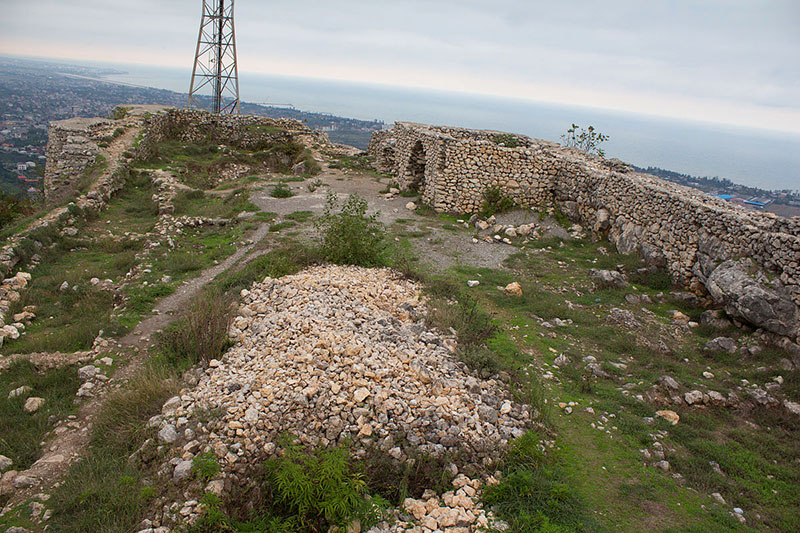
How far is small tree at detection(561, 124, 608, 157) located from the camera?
21.0 metres

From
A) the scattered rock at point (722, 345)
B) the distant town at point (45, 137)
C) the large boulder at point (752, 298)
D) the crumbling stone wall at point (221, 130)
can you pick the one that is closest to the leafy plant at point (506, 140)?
the distant town at point (45, 137)

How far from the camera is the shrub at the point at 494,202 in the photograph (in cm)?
1442

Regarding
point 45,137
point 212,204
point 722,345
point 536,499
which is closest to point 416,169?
point 212,204

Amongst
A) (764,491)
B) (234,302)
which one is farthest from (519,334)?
(234,302)

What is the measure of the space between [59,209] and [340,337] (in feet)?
34.9

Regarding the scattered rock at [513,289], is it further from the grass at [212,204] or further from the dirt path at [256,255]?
the grass at [212,204]

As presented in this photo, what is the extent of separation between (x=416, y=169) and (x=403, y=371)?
13.1 m

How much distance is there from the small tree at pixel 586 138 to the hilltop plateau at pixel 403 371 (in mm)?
9654

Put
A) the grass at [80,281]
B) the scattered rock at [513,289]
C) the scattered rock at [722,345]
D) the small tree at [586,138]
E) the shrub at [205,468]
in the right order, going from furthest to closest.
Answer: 1. the small tree at [586,138]
2. the scattered rock at [513,289]
3. the scattered rock at [722,345]
4. the grass at [80,281]
5. the shrub at [205,468]

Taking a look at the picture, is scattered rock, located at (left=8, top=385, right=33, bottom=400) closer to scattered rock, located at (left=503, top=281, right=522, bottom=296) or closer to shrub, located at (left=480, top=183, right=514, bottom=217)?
scattered rock, located at (left=503, top=281, right=522, bottom=296)

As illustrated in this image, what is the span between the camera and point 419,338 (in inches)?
253

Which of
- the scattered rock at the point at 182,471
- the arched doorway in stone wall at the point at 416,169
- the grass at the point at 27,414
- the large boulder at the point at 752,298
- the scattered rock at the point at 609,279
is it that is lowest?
the grass at the point at 27,414

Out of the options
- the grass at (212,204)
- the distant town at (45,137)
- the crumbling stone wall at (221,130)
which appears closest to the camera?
the grass at (212,204)

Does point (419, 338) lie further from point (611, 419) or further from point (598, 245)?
point (598, 245)
